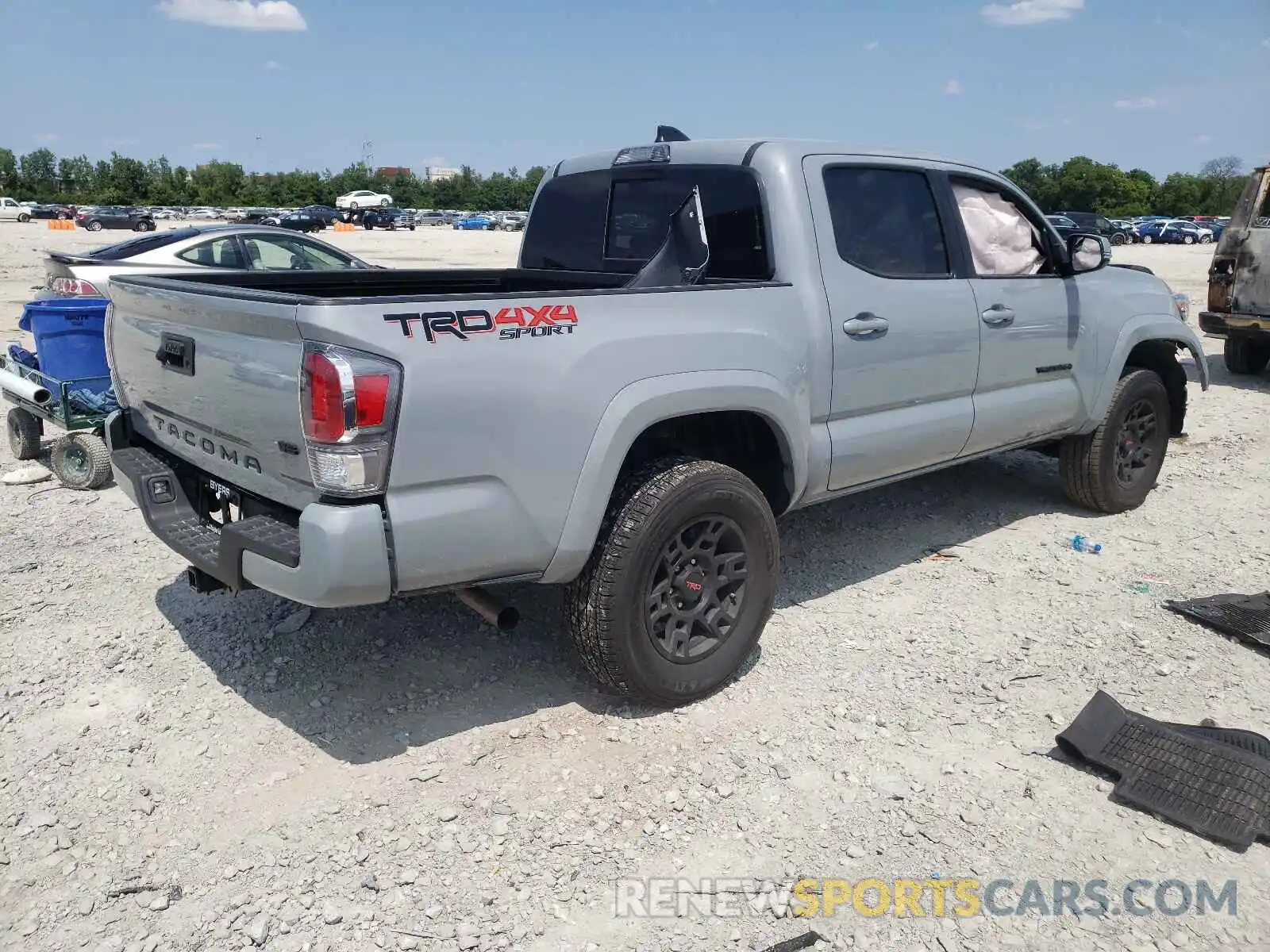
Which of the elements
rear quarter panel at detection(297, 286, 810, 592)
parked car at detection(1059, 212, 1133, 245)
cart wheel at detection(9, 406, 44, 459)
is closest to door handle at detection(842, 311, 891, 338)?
rear quarter panel at detection(297, 286, 810, 592)

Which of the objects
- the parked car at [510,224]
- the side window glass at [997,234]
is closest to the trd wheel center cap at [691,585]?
the side window glass at [997,234]

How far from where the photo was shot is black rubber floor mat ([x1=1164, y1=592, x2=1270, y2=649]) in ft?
14.1

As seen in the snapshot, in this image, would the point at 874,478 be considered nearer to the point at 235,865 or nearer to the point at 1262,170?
the point at 235,865

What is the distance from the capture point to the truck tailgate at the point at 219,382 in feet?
9.28

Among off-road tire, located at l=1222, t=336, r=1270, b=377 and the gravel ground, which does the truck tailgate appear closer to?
the gravel ground

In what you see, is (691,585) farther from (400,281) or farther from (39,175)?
(39,175)

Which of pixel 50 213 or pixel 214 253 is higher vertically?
pixel 50 213

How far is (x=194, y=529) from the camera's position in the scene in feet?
11.2

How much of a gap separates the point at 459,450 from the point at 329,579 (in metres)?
0.52

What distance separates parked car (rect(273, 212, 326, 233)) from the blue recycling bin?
43850 millimetres

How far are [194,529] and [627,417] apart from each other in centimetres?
159

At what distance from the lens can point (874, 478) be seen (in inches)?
171

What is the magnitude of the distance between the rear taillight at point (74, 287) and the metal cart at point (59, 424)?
1.58 m

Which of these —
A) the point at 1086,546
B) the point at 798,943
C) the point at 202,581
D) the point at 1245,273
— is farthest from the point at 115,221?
the point at 798,943
